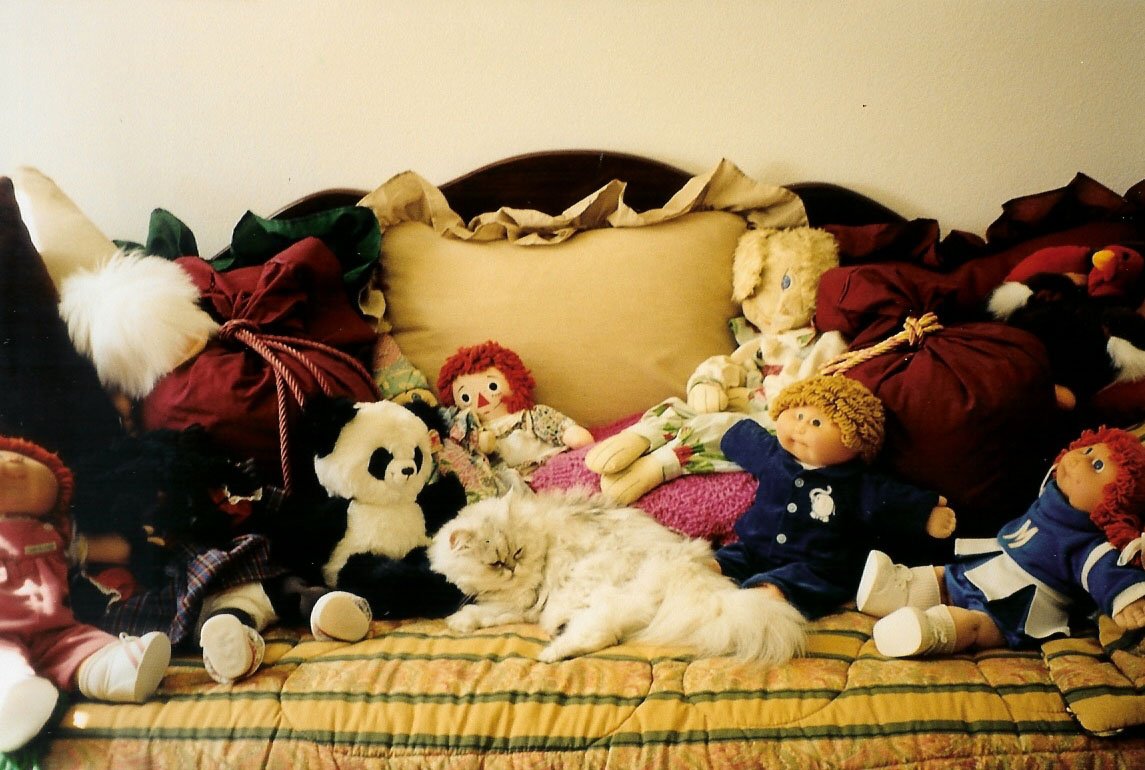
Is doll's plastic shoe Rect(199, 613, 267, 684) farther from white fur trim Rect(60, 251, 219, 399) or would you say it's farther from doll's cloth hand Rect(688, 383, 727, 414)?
doll's cloth hand Rect(688, 383, 727, 414)

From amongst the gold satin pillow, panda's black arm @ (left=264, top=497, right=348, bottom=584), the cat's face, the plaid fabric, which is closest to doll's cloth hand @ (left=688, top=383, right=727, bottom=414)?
the gold satin pillow

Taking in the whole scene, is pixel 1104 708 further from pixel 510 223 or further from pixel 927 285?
pixel 510 223

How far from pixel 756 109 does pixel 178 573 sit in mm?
1343

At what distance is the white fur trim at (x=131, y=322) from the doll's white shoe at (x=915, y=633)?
1.11 metres

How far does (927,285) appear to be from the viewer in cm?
129

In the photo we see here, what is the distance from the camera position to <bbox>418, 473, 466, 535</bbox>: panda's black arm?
118 centimetres

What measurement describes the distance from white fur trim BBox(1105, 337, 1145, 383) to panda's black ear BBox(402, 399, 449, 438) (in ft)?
3.51

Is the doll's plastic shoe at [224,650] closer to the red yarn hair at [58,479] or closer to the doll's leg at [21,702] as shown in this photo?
the doll's leg at [21,702]

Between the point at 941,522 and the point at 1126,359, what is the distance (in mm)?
396

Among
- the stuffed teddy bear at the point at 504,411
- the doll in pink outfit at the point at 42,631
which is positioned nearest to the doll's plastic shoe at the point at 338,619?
the doll in pink outfit at the point at 42,631

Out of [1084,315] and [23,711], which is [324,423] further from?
[1084,315]

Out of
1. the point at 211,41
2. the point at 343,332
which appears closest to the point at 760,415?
the point at 343,332

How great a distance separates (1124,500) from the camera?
3.01 ft

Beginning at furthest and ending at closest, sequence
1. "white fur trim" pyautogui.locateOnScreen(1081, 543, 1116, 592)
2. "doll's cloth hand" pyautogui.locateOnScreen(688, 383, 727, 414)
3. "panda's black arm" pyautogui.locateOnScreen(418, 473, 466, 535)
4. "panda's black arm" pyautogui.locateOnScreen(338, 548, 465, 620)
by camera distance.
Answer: "doll's cloth hand" pyautogui.locateOnScreen(688, 383, 727, 414)
"panda's black arm" pyautogui.locateOnScreen(418, 473, 466, 535)
"panda's black arm" pyautogui.locateOnScreen(338, 548, 465, 620)
"white fur trim" pyautogui.locateOnScreen(1081, 543, 1116, 592)
